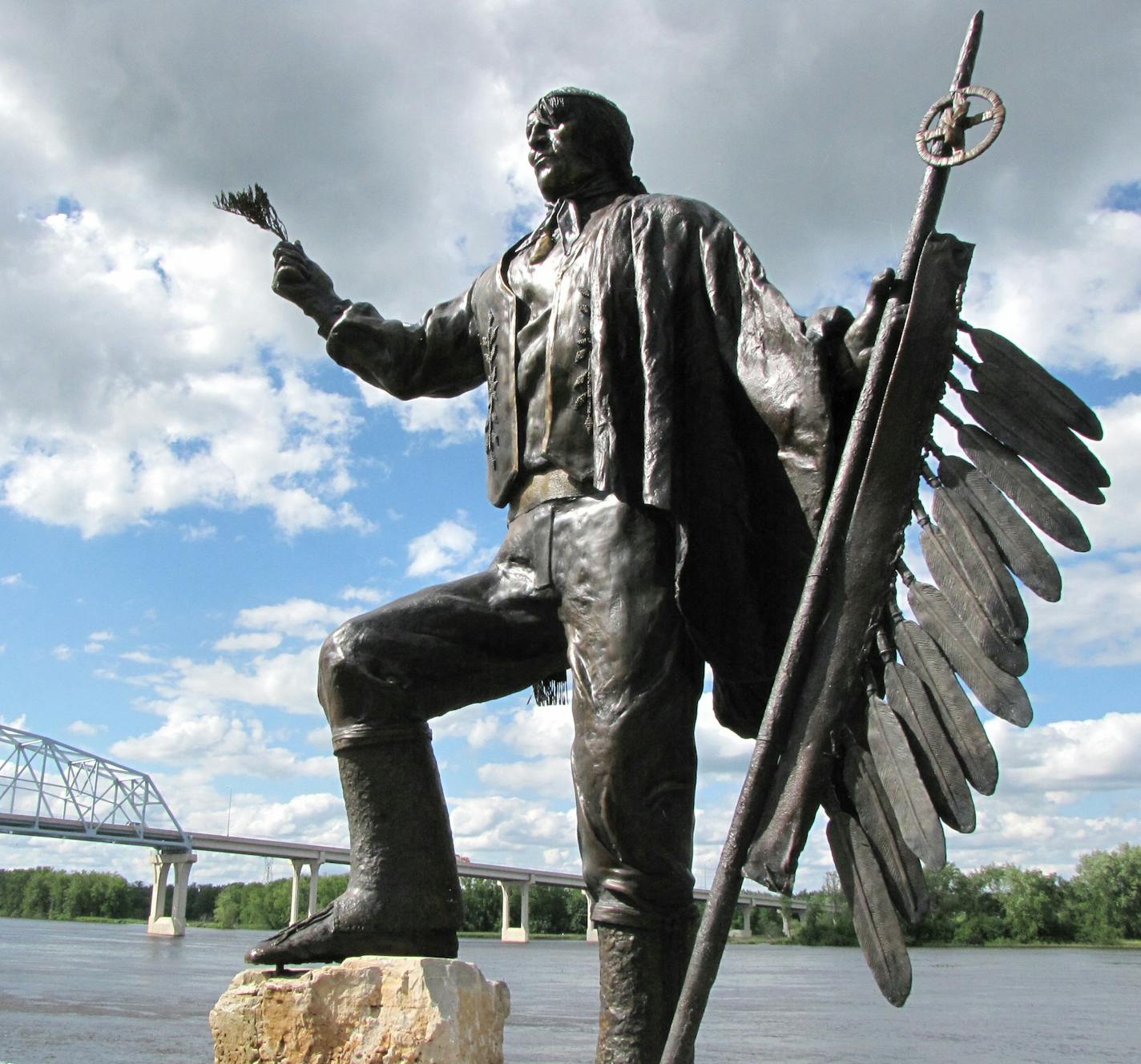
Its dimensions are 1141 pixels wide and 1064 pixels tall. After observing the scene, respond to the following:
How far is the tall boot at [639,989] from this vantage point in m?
2.67

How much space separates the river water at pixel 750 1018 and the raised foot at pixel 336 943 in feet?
6.95

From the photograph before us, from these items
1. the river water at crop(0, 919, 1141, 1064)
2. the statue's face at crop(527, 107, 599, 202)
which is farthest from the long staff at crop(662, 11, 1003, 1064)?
the river water at crop(0, 919, 1141, 1064)

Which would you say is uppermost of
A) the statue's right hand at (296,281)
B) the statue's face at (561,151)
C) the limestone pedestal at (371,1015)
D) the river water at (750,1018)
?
the statue's face at (561,151)

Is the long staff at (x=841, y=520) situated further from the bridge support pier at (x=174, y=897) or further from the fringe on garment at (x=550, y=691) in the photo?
the bridge support pier at (x=174, y=897)

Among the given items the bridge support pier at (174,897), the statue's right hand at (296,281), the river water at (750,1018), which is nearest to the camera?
the statue's right hand at (296,281)

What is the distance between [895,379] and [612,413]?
761 millimetres

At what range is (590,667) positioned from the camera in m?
2.92

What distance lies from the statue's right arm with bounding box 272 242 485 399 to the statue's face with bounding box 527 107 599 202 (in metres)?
0.47

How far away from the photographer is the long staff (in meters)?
2.50

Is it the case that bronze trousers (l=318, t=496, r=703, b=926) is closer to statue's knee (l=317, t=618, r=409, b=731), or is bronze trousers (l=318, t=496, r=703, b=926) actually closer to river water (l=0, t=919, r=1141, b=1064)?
statue's knee (l=317, t=618, r=409, b=731)

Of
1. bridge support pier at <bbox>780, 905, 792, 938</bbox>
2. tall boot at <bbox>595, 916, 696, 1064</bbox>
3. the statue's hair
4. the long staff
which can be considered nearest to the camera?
the long staff

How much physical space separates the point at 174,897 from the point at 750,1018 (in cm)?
6295

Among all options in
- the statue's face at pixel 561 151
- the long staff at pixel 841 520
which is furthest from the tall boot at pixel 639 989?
the statue's face at pixel 561 151

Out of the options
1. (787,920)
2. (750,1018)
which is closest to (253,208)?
(750,1018)
